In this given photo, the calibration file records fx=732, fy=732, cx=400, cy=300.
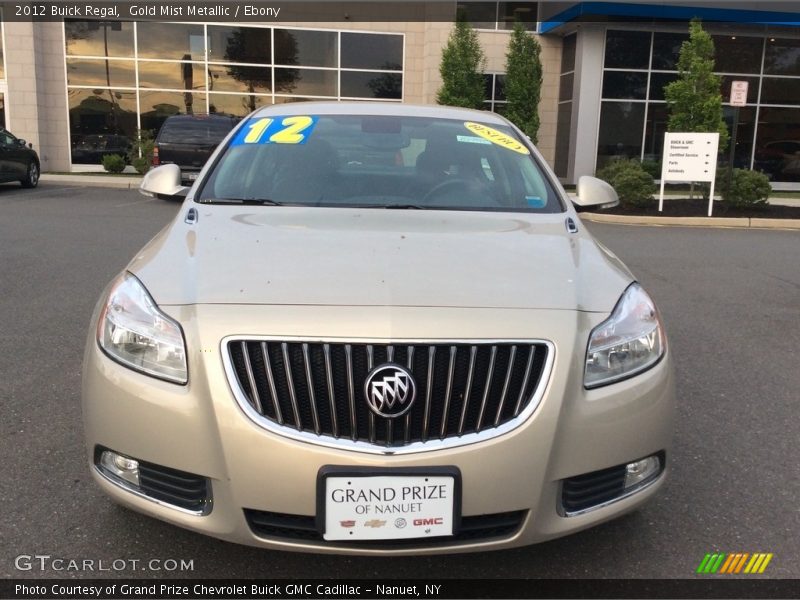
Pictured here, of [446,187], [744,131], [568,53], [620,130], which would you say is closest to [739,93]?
[620,130]

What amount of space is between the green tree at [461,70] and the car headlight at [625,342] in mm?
20150

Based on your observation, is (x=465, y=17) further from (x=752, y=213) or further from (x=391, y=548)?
(x=391, y=548)

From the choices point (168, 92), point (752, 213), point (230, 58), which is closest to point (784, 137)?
point (752, 213)

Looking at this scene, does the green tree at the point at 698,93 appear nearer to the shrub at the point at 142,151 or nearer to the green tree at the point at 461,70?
the green tree at the point at 461,70

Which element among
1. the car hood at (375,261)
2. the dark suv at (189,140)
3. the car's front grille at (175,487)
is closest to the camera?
the car's front grille at (175,487)

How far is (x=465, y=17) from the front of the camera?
22875mm

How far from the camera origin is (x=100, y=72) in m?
22.6

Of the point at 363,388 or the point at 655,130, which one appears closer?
the point at 363,388

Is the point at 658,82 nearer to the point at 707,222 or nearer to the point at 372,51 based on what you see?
the point at 372,51

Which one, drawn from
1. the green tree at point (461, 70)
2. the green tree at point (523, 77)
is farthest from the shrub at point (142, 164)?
the green tree at point (523, 77)

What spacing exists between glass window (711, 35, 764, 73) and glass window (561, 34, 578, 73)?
4079mm

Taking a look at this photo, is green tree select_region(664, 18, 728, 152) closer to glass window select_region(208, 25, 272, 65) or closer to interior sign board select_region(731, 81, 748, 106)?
interior sign board select_region(731, 81, 748, 106)

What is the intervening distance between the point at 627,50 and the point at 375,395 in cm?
2209

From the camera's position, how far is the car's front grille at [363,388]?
2.06 meters
